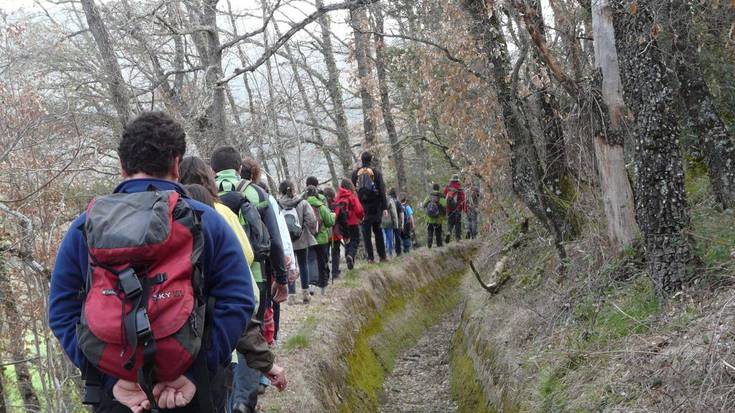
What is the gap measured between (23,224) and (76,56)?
25.5ft

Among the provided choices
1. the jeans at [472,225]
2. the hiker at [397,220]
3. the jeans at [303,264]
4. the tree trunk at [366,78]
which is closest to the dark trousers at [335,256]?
the jeans at [303,264]

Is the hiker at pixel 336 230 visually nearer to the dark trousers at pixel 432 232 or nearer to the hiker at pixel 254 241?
the dark trousers at pixel 432 232

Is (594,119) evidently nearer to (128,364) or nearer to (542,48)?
(542,48)

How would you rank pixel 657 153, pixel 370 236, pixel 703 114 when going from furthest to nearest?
pixel 370 236
pixel 703 114
pixel 657 153

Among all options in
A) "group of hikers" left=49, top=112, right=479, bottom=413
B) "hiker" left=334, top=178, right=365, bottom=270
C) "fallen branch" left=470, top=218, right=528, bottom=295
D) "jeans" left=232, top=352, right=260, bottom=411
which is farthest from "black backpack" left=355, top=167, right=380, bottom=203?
"group of hikers" left=49, top=112, right=479, bottom=413

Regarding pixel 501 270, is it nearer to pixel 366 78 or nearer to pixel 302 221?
pixel 302 221

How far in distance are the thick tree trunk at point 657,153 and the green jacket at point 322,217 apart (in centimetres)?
626

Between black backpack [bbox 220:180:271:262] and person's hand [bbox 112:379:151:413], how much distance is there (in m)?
2.57

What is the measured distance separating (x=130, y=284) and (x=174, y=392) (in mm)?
523

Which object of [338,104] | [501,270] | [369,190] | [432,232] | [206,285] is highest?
[338,104]

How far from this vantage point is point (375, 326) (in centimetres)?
1204

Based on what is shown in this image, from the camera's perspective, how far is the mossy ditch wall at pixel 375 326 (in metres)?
8.17

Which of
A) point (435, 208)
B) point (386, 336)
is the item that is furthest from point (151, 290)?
point (435, 208)

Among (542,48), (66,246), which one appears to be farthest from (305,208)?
(66,246)
